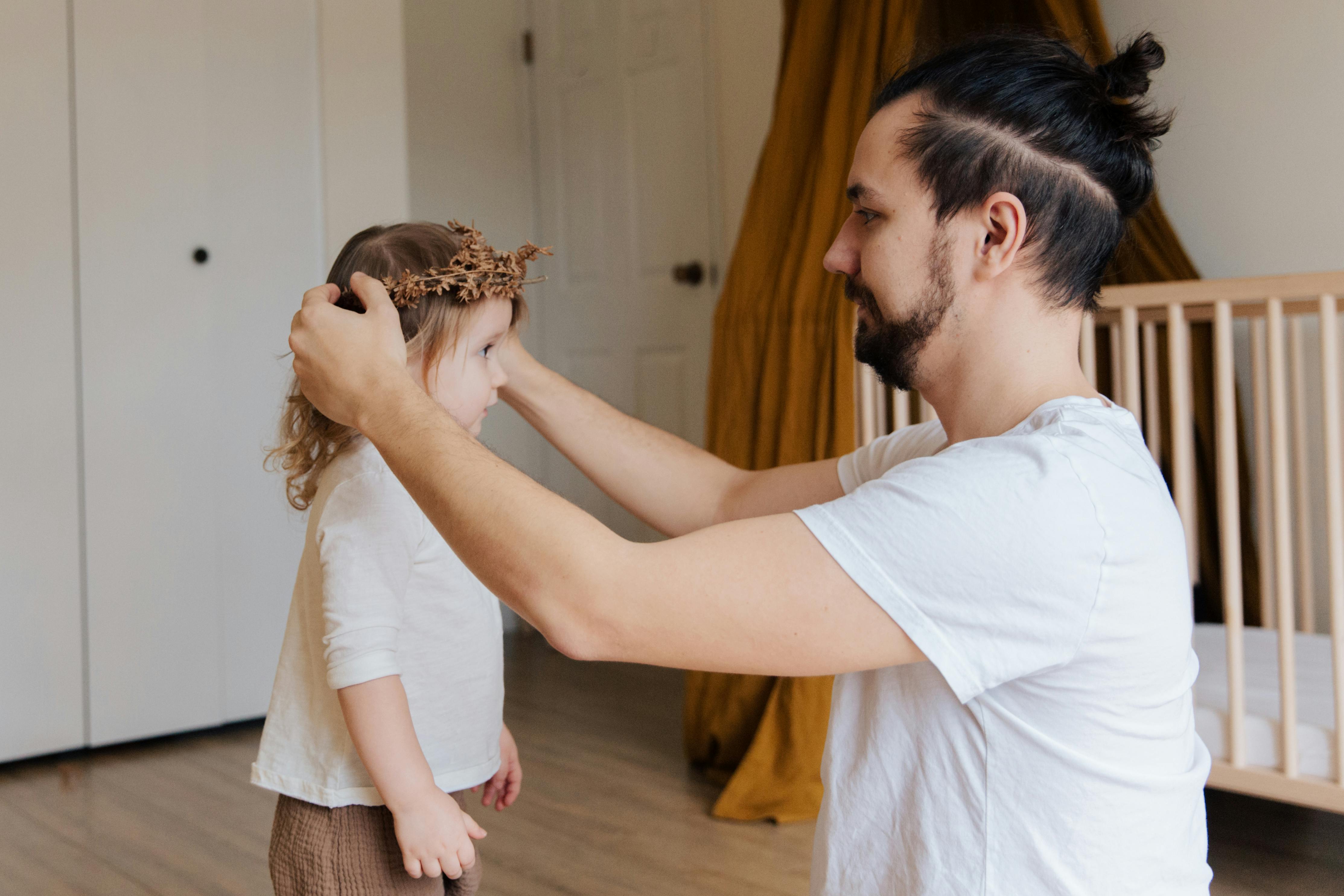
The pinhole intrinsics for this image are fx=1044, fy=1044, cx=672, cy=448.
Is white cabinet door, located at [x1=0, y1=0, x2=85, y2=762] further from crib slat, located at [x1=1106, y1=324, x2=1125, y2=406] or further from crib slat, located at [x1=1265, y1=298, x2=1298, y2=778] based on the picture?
crib slat, located at [x1=1265, y1=298, x2=1298, y2=778]

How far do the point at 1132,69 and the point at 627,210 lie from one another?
2.89 m

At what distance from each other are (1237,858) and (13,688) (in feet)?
8.47

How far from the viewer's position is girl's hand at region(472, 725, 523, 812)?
131cm

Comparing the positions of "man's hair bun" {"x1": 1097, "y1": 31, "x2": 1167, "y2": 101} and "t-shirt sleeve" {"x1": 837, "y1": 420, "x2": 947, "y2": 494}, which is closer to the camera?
"man's hair bun" {"x1": 1097, "y1": 31, "x2": 1167, "y2": 101}

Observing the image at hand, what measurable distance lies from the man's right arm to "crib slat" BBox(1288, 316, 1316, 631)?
1419 mm

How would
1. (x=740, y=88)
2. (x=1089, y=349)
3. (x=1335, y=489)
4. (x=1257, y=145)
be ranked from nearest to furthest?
1. (x=1335, y=489)
2. (x=1089, y=349)
3. (x=1257, y=145)
4. (x=740, y=88)

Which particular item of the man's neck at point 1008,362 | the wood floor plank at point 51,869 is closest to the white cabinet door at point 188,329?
the wood floor plank at point 51,869

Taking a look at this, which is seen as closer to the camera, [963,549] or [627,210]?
[963,549]

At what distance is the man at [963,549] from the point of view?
2.31 feet

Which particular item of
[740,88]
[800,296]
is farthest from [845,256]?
[740,88]

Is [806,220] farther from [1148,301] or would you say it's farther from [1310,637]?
[1310,637]

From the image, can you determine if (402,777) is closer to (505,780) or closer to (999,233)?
(505,780)

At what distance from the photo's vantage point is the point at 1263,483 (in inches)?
82.0

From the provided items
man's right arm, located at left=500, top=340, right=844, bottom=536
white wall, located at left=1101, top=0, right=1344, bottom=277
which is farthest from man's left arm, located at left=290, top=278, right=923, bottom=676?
white wall, located at left=1101, top=0, right=1344, bottom=277
